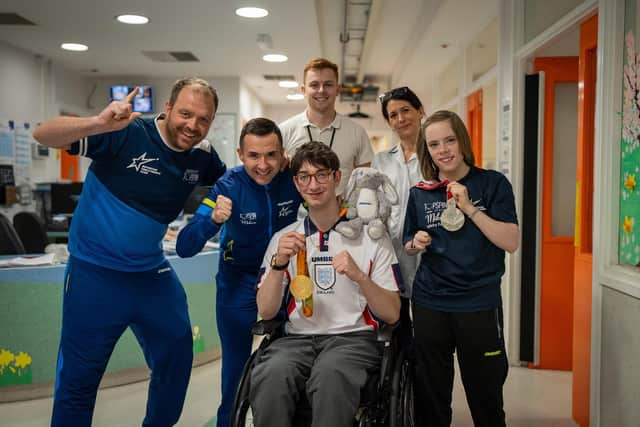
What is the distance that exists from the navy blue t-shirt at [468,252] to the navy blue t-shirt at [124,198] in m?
0.97

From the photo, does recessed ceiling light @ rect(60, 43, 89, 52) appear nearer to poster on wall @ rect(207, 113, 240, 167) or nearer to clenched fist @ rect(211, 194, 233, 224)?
poster on wall @ rect(207, 113, 240, 167)

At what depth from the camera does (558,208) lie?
371cm

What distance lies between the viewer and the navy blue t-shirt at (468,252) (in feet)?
6.47

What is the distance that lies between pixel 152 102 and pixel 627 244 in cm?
742

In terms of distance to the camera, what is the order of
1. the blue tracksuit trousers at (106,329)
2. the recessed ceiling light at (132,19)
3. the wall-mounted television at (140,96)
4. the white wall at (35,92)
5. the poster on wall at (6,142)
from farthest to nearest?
1. the wall-mounted television at (140,96)
2. the white wall at (35,92)
3. the poster on wall at (6,142)
4. the recessed ceiling light at (132,19)
5. the blue tracksuit trousers at (106,329)

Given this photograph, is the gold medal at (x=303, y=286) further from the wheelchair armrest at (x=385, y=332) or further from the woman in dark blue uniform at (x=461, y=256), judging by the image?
the woman in dark blue uniform at (x=461, y=256)

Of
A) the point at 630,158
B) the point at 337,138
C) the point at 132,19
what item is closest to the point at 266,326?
the point at 337,138

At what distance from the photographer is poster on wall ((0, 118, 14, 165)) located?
6.11 m

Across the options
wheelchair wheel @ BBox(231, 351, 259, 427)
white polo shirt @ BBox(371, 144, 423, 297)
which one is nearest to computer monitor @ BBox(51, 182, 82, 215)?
white polo shirt @ BBox(371, 144, 423, 297)

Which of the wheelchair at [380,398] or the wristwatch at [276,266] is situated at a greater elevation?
the wristwatch at [276,266]

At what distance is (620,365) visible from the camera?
2236 millimetres

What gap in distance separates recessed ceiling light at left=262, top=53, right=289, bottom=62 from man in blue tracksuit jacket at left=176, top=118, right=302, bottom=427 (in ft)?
16.6

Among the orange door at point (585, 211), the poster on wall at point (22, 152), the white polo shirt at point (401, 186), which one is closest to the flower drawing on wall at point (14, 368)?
the white polo shirt at point (401, 186)

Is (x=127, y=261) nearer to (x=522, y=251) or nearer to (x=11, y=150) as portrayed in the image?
(x=522, y=251)
